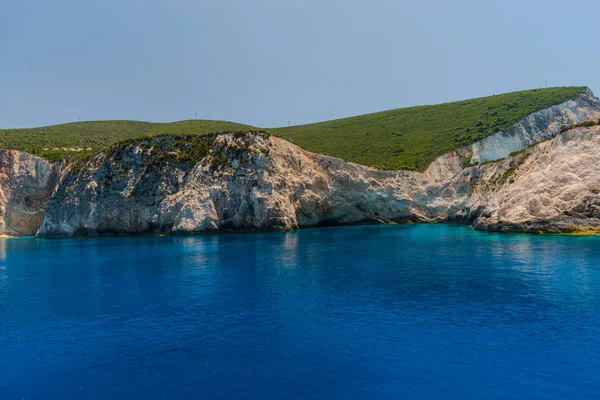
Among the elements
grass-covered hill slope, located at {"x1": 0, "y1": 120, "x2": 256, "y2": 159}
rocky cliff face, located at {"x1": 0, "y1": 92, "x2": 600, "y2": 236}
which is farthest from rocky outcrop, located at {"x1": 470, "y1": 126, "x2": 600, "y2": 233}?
grass-covered hill slope, located at {"x1": 0, "y1": 120, "x2": 256, "y2": 159}

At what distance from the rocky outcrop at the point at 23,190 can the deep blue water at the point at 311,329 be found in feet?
213

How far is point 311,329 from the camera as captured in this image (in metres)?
22.0

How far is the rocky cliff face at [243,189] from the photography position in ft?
264

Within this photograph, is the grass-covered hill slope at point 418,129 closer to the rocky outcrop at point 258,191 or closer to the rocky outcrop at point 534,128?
the rocky outcrop at point 534,128

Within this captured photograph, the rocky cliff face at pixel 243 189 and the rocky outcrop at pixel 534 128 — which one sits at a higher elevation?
the rocky outcrop at pixel 534 128

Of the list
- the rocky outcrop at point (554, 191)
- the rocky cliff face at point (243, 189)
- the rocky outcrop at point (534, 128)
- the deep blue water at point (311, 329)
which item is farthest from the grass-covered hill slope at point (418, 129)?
the deep blue water at point (311, 329)

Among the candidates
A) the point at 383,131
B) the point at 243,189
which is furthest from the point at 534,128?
the point at 243,189

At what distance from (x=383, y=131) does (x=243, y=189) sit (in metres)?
60.4

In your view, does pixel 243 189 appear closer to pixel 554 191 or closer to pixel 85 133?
pixel 554 191

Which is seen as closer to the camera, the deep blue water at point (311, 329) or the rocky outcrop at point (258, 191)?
the deep blue water at point (311, 329)

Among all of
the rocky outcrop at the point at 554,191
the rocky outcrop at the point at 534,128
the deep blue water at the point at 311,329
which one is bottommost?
the deep blue water at the point at 311,329

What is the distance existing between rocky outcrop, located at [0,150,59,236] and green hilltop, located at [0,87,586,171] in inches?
181

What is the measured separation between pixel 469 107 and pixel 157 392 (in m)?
139

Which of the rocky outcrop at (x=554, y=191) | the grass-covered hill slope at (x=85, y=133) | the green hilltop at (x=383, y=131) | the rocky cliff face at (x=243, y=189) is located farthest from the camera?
the grass-covered hill slope at (x=85, y=133)
